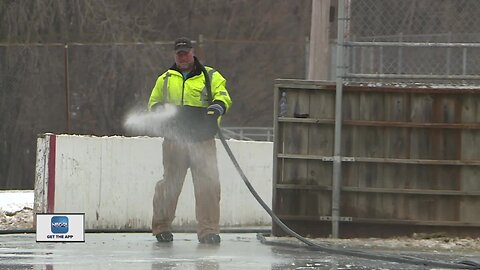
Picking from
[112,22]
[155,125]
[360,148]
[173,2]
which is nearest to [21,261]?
[155,125]

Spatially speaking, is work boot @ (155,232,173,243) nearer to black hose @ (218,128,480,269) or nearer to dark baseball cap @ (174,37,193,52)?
black hose @ (218,128,480,269)

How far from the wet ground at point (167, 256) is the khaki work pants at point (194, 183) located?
21 cm

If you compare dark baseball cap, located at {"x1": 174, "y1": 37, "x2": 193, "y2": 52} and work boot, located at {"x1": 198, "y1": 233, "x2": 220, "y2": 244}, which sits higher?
dark baseball cap, located at {"x1": 174, "y1": 37, "x2": 193, "y2": 52}

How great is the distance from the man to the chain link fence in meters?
1.29

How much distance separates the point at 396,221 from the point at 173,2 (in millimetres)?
26247

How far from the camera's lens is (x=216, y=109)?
38.7 ft

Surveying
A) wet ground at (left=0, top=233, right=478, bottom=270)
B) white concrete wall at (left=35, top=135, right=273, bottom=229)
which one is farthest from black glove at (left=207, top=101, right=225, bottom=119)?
white concrete wall at (left=35, top=135, right=273, bottom=229)

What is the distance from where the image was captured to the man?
1201 cm

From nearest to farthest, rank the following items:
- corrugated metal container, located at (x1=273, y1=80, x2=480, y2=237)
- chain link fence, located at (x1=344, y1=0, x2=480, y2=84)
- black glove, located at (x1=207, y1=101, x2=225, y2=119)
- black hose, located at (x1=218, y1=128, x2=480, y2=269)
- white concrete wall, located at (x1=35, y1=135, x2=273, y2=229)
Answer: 1. black hose, located at (x1=218, y1=128, x2=480, y2=269)
2. black glove, located at (x1=207, y1=101, x2=225, y2=119)
3. corrugated metal container, located at (x1=273, y1=80, x2=480, y2=237)
4. chain link fence, located at (x1=344, y1=0, x2=480, y2=84)
5. white concrete wall, located at (x1=35, y1=135, x2=273, y2=229)

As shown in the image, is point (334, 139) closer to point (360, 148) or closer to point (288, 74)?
point (360, 148)

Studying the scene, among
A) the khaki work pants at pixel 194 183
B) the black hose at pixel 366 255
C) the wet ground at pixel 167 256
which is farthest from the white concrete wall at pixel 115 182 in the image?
the black hose at pixel 366 255

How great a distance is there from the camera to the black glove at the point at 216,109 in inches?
465

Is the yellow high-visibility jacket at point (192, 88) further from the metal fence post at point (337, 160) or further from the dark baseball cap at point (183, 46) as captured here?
the metal fence post at point (337, 160)

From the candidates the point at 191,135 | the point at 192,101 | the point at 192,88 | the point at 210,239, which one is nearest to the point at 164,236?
the point at 210,239
